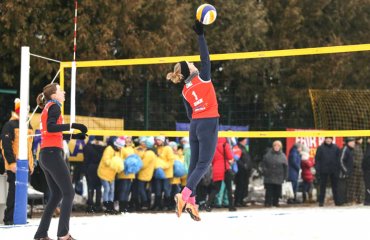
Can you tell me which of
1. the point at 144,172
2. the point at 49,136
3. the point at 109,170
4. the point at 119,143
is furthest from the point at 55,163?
the point at 144,172

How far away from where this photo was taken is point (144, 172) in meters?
15.6

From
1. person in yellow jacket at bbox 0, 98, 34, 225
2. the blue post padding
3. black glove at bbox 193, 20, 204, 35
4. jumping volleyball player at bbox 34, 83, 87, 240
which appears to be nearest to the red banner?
person in yellow jacket at bbox 0, 98, 34, 225

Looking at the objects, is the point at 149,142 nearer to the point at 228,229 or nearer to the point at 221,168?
the point at 221,168

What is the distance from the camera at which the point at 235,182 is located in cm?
1738

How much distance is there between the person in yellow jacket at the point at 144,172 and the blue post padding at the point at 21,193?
15.1 feet

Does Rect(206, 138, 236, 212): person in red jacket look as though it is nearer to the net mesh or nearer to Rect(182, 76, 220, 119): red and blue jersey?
the net mesh

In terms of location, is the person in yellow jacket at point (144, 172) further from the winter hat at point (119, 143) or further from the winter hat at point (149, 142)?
the winter hat at point (119, 143)

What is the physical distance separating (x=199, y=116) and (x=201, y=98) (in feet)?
0.65

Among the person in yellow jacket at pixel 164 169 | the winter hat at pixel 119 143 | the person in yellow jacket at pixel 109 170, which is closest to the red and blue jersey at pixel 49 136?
the person in yellow jacket at pixel 109 170

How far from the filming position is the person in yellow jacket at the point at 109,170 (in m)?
14.9

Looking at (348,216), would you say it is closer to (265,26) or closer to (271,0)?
(265,26)

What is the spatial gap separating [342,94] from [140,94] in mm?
4949

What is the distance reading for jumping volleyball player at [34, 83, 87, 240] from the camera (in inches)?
333

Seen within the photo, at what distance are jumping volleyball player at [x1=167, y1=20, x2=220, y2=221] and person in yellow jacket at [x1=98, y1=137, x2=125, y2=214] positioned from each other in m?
5.91
